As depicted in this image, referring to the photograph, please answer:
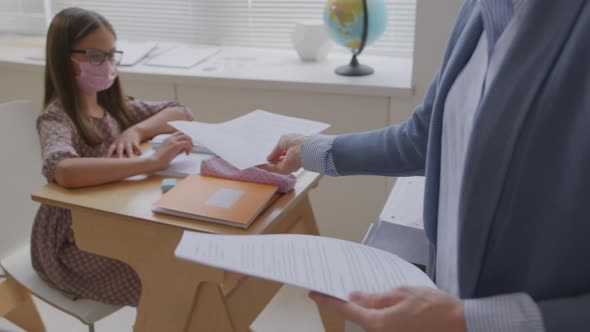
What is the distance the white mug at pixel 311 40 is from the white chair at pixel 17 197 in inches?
44.9

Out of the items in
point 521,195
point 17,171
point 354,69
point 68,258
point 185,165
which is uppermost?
point 521,195

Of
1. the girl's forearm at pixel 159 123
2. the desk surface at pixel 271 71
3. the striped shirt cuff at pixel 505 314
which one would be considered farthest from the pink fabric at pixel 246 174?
the desk surface at pixel 271 71

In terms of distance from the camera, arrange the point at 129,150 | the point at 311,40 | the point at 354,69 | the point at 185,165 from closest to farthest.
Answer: the point at 185,165 < the point at 129,150 < the point at 354,69 < the point at 311,40

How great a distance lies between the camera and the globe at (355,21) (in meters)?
2.19

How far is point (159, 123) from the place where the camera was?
1.81 metres

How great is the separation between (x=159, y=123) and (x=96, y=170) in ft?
1.39

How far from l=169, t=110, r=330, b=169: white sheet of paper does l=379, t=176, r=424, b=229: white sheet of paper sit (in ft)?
0.85

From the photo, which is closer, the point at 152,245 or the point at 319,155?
the point at 319,155

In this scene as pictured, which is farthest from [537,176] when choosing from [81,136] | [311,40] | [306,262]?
[311,40]

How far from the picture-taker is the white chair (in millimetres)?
1728

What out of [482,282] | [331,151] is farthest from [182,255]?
[331,151]

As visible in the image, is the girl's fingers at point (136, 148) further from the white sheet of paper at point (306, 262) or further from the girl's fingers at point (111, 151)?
the white sheet of paper at point (306, 262)

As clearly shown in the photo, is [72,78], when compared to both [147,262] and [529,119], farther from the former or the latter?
[529,119]

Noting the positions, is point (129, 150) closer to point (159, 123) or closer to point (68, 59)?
point (159, 123)
